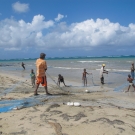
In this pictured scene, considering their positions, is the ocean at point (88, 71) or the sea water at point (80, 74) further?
the ocean at point (88, 71)

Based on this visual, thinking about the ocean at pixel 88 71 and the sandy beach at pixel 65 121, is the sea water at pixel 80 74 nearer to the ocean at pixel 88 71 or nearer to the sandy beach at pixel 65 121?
the ocean at pixel 88 71

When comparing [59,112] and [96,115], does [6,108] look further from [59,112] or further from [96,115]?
[96,115]

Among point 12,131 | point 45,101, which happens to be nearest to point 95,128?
point 12,131

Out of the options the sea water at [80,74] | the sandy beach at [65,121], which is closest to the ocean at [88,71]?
the sea water at [80,74]

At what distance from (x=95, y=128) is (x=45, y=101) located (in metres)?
3.22

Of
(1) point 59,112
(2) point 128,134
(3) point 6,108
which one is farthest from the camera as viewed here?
(3) point 6,108

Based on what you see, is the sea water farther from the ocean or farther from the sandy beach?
the sandy beach

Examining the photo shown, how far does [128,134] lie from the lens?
4.48 m

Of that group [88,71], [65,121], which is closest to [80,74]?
[88,71]

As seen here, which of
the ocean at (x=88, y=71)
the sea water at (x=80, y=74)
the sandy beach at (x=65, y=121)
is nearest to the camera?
the sandy beach at (x=65, y=121)

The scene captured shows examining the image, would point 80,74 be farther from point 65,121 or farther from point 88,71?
point 65,121

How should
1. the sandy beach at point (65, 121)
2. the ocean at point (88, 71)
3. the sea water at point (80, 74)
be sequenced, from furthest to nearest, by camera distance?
the ocean at point (88, 71) → the sea water at point (80, 74) → the sandy beach at point (65, 121)

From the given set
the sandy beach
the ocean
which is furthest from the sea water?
the sandy beach

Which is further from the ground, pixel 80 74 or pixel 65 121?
pixel 65 121
